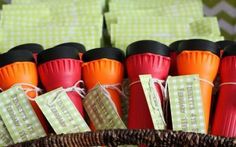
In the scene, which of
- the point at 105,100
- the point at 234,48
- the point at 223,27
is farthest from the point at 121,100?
the point at 223,27

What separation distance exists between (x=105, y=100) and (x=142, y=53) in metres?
0.09

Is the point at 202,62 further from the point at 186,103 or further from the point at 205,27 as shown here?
the point at 205,27

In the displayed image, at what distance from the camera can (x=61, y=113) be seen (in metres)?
0.70

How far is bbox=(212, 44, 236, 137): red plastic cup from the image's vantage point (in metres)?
0.69

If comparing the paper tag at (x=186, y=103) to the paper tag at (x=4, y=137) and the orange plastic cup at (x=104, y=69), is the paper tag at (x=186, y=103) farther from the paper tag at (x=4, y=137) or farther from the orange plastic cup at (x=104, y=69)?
the paper tag at (x=4, y=137)

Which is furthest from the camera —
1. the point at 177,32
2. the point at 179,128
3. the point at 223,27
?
the point at 223,27

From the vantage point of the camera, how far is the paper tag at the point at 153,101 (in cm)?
68

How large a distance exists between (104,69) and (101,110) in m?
0.07

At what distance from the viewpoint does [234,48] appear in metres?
0.74

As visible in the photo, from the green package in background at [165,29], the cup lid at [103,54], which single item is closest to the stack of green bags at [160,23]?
the green package in background at [165,29]

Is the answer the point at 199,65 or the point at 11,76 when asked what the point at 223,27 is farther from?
the point at 11,76

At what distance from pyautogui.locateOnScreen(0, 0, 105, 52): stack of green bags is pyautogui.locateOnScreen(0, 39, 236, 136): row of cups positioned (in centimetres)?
22

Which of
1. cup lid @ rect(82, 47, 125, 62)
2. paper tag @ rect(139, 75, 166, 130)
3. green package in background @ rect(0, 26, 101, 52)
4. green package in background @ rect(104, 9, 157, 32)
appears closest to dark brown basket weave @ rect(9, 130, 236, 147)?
paper tag @ rect(139, 75, 166, 130)

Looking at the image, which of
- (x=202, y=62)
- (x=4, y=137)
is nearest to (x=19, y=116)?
(x=4, y=137)
